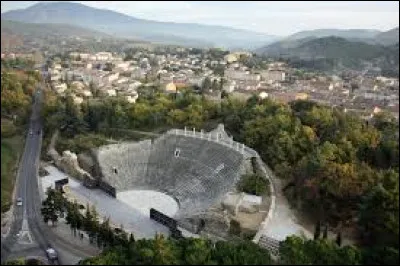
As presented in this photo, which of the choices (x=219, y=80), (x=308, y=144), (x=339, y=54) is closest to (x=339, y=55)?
(x=339, y=54)

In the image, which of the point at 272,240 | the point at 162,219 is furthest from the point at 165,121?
the point at 272,240

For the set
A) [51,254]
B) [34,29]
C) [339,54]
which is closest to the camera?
[51,254]

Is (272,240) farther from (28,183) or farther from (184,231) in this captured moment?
(28,183)

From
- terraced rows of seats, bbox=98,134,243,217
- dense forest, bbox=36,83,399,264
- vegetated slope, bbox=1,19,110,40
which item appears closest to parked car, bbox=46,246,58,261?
dense forest, bbox=36,83,399,264

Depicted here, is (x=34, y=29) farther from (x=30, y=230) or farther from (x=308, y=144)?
(x=308, y=144)

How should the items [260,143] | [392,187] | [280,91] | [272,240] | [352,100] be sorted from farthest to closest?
[280,91]
[352,100]
[260,143]
[272,240]
[392,187]
